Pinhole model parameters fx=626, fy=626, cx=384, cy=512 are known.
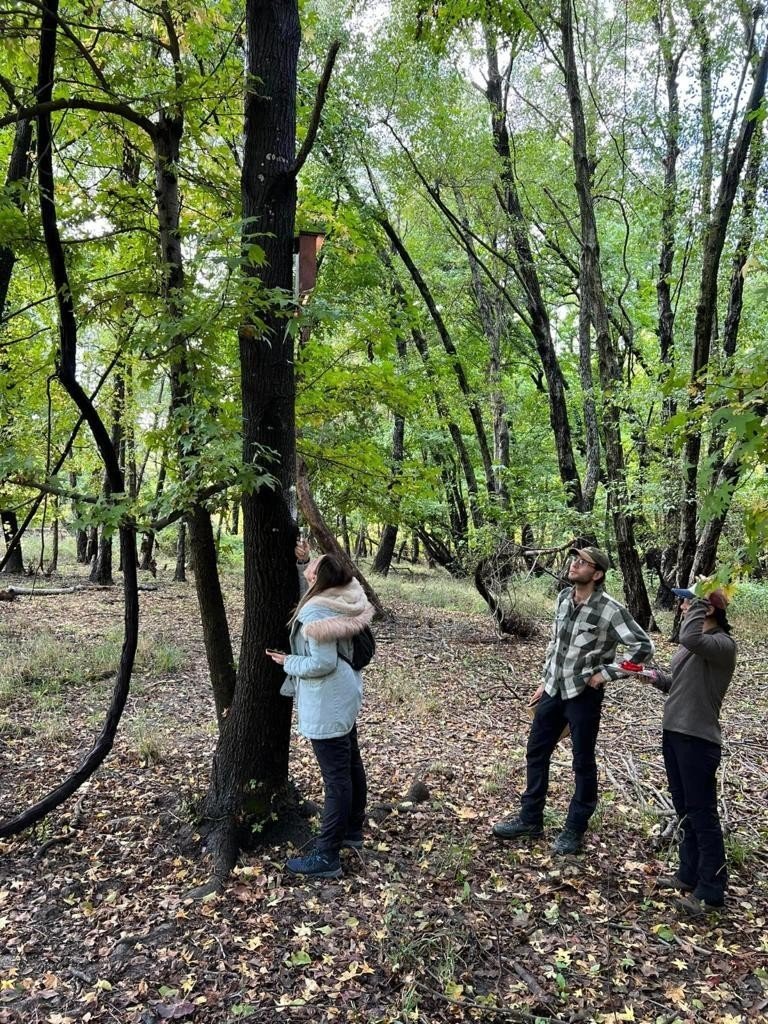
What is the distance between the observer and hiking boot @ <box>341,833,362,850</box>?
395cm

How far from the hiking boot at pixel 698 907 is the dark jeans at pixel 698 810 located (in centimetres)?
3

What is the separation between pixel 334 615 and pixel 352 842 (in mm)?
1553

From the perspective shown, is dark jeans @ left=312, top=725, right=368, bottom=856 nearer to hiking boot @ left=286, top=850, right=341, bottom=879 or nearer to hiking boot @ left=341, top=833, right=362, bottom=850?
hiking boot @ left=286, top=850, right=341, bottom=879

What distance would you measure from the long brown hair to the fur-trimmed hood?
26 millimetres

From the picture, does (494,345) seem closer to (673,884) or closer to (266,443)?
(266,443)

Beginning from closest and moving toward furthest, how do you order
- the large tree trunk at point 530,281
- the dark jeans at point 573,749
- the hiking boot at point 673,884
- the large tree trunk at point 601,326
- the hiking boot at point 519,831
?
the hiking boot at point 673,884, the dark jeans at point 573,749, the hiking boot at point 519,831, the large tree trunk at point 601,326, the large tree trunk at point 530,281

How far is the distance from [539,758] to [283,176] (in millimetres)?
4004

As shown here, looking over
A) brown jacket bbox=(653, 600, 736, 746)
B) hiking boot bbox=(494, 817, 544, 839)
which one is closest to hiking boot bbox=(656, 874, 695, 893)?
hiking boot bbox=(494, 817, 544, 839)

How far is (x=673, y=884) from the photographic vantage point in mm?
3662

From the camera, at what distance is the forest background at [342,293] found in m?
3.50

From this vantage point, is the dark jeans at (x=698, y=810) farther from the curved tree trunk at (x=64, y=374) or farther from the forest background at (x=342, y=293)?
the curved tree trunk at (x=64, y=374)

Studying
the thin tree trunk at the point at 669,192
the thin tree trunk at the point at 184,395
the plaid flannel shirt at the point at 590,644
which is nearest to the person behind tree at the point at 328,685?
the thin tree trunk at the point at 184,395

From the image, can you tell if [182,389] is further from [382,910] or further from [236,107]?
[382,910]

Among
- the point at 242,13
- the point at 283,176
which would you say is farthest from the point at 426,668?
the point at 242,13
